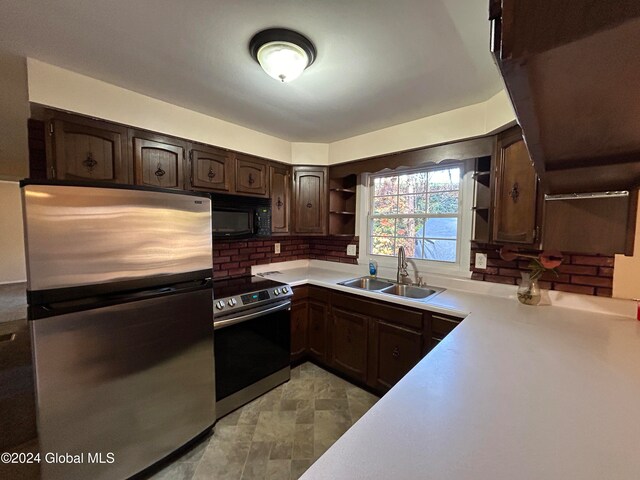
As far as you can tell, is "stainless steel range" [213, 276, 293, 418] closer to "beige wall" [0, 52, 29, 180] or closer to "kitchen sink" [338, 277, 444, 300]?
"kitchen sink" [338, 277, 444, 300]

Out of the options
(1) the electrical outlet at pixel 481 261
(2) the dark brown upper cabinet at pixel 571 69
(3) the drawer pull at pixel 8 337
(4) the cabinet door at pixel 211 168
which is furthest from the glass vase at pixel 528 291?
(3) the drawer pull at pixel 8 337

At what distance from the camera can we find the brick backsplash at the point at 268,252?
2.49 metres

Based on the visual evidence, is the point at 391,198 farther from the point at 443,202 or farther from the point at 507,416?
the point at 507,416

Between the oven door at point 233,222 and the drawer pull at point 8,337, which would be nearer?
the oven door at point 233,222

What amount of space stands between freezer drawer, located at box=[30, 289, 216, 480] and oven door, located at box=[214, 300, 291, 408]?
0.49 feet

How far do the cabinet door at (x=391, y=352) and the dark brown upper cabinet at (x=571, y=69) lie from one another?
58.6 inches

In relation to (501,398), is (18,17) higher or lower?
higher

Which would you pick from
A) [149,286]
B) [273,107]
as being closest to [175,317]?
[149,286]

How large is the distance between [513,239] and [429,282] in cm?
81

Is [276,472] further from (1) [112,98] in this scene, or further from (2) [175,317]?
(1) [112,98]

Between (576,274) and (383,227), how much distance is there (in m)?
1.50

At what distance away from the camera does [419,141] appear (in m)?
2.14

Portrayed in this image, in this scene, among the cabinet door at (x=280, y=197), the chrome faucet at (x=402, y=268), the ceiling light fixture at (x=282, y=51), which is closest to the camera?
the ceiling light fixture at (x=282, y=51)

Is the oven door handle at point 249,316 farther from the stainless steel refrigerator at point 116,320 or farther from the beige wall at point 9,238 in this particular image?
the beige wall at point 9,238
